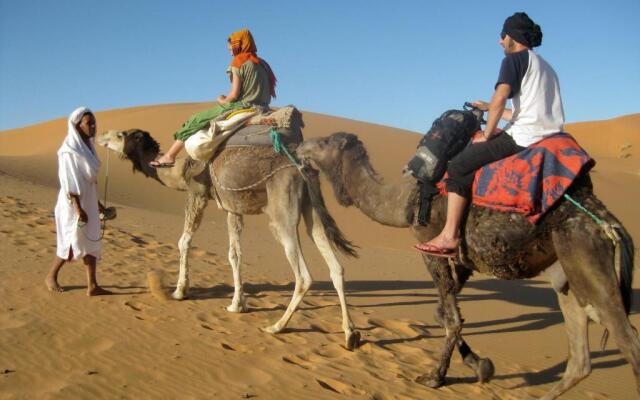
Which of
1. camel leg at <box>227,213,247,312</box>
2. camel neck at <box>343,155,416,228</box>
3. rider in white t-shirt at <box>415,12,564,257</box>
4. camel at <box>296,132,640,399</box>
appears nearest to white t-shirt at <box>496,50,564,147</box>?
rider in white t-shirt at <box>415,12,564,257</box>

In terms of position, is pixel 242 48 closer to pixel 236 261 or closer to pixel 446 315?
pixel 236 261

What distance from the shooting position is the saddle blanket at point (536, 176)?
457 centimetres

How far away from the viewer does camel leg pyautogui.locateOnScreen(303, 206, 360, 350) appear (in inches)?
256

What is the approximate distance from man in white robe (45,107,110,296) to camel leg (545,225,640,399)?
5.53 metres

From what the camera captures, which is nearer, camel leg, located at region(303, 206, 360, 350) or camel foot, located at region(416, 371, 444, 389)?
camel foot, located at region(416, 371, 444, 389)

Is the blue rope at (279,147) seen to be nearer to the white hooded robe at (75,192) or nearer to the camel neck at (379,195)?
the camel neck at (379,195)

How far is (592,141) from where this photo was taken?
7106 centimetres

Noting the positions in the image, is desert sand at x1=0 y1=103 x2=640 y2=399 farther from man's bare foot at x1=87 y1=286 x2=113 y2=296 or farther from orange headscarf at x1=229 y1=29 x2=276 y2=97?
orange headscarf at x1=229 y1=29 x2=276 y2=97

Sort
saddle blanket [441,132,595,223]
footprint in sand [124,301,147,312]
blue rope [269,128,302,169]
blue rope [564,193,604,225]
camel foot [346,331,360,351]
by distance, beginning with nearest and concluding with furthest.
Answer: blue rope [564,193,604,225], saddle blanket [441,132,595,223], camel foot [346,331,360,351], blue rope [269,128,302,169], footprint in sand [124,301,147,312]

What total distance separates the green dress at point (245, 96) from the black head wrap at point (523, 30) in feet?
11.2

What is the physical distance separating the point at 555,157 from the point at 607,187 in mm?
27020

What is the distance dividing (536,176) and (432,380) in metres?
2.22

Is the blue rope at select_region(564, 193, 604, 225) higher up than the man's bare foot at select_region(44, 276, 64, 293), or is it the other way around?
the blue rope at select_region(564, 193, 604, 225)

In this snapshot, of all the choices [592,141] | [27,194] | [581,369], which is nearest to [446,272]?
[581,369]
